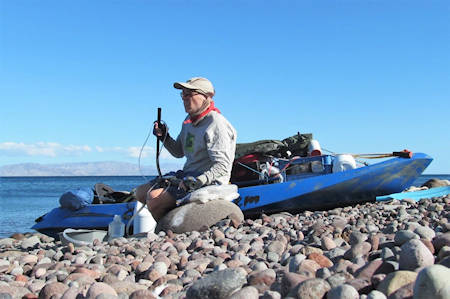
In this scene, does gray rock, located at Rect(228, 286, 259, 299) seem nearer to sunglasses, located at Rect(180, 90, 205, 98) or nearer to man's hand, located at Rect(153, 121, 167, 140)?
sunglasses, located at Rect(180, 90, 205, 98)

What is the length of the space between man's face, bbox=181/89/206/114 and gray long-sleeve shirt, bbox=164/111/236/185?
0.48ft

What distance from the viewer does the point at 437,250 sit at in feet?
8.82

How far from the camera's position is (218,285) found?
2.22 metres

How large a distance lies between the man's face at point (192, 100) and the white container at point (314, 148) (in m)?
3.07

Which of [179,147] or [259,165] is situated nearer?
[179,147]

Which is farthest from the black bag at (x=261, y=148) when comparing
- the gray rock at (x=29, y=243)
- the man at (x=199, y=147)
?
the gray rock at (x=29, y=243)

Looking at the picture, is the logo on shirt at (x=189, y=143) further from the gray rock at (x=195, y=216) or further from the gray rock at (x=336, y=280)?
the gray rock at (x=336, y=280)

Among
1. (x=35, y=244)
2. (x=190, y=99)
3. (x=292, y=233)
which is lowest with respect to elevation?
(x=35, y=244)

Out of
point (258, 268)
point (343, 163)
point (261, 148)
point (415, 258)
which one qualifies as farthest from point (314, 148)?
point (415, 258)

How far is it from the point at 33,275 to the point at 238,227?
241cm

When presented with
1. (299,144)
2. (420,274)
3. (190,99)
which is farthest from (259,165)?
(420,274)

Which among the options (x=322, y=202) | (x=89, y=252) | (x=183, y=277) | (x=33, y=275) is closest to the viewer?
(x=183, y=277)

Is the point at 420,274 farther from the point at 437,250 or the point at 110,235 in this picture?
the point at 110,235

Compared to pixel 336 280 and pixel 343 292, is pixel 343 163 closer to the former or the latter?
pixel 336 280
